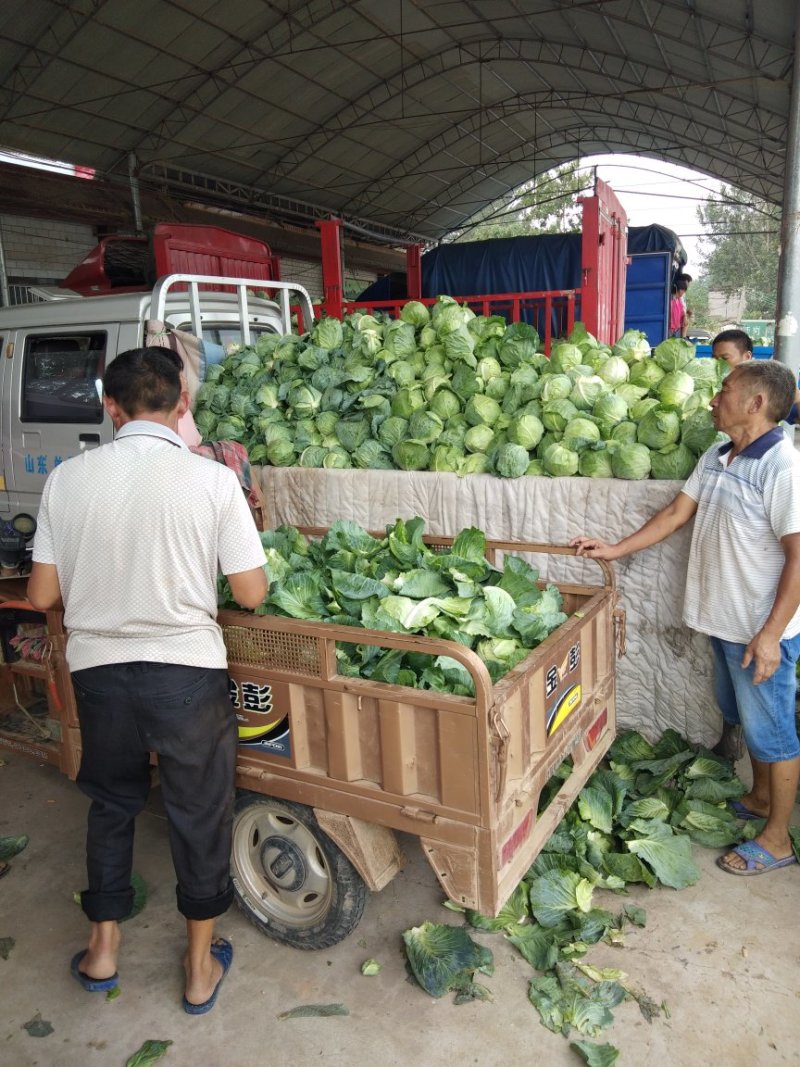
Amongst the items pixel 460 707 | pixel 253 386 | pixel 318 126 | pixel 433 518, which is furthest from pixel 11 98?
pixel 460 707

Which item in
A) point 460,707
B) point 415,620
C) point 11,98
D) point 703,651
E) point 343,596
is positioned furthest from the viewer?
point 11,98

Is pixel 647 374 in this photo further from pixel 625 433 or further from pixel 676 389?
pixel 625 433

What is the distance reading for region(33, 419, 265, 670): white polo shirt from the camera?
2.21 m

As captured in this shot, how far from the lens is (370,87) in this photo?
18172 millimetres

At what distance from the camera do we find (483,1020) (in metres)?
2.43

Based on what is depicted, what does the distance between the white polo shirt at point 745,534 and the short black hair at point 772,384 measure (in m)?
0.09

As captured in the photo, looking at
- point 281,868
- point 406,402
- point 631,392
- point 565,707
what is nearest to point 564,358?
point 631,392

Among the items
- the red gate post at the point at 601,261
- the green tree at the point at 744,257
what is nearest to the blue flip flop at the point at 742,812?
the red gate post at the point at 601,261

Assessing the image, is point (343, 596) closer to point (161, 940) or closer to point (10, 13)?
point (161, 940)

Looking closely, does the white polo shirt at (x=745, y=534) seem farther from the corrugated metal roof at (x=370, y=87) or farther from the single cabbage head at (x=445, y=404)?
the corrugated metal roof at (x=370, y=87)

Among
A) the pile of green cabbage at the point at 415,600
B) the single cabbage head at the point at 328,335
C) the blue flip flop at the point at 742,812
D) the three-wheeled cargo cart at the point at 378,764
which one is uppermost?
the single cabbage head at the point at 328,335

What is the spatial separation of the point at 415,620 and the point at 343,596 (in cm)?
34

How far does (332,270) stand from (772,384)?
530 cm

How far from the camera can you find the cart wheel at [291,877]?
2.59 meters
